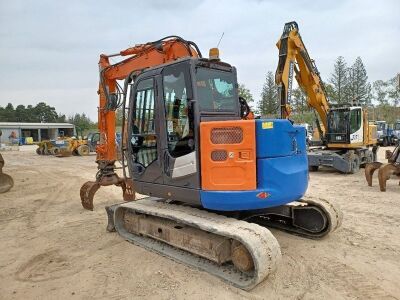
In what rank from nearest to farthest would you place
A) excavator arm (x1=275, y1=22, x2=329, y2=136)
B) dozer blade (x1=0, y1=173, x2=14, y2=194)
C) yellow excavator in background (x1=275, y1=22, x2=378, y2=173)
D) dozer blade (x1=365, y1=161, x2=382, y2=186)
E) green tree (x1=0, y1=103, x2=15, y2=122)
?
1. dozer blade (x1=365, y1=161, x2=382, y2=186)
2. dozer blade (x1=0, y1=173, x2=14, y2=194)
3. excavator arm (x1=275, y1=22, x2=329, y2=136)
4. yellow excavator in background (x1=275, y1=22, x2=378, y2=173)
5. green tree (x1=0, y1=103, x2=15, y2=122)

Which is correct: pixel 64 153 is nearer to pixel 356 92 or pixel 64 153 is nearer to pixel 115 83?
pixel 115 83

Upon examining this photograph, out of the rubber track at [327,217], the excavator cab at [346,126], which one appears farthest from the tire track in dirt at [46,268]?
the excavator cab at [346,126]

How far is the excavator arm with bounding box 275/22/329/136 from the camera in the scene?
1194cm

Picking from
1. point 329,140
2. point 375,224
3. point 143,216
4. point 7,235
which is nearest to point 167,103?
point 143,216

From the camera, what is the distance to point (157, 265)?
485cm

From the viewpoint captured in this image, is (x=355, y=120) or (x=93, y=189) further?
(x=355, y=120)

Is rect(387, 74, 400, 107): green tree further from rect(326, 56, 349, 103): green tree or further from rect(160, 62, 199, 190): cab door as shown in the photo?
rect(160, 62, 199, 190): cab door

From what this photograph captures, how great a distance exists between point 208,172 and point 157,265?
140 cm

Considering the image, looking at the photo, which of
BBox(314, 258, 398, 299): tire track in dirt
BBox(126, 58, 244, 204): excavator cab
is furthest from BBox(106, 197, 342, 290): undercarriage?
BBox(314, 258, 398, 299): tire track in dirt

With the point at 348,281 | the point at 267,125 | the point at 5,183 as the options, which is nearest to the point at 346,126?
the point at 267,125

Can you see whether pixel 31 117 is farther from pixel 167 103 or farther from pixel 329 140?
pixel 167 103

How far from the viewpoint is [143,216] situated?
5680mm

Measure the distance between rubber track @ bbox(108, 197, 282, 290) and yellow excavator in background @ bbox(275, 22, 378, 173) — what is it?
26.9 ft

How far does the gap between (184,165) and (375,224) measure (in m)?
3.82
